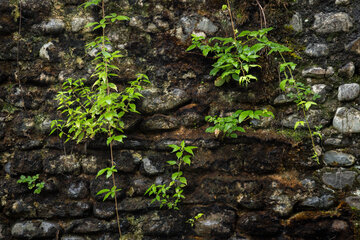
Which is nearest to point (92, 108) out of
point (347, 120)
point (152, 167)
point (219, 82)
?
point (152, 167)

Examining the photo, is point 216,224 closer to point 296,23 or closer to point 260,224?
point 260,224

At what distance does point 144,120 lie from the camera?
2316mm

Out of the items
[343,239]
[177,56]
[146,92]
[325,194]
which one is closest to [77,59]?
[146,92]

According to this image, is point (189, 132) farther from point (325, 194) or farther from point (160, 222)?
point (325, 194)

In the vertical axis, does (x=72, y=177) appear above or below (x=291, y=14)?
below

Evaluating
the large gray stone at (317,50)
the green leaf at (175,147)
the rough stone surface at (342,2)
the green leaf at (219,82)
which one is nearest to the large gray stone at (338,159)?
the large gray stone at (317,50)

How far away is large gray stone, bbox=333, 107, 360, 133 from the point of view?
205 cm

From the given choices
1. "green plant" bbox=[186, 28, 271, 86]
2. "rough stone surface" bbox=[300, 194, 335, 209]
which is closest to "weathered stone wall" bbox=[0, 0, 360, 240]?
"rough stone surface" bbox=[300, 194, 335, 209]

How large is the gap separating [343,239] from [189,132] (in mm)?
1321

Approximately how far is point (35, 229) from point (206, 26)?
2.19m

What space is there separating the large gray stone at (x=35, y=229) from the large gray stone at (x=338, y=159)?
2139 millimetres

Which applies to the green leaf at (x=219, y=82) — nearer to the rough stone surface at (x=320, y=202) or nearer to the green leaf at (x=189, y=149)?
the green leaf at (x=189, y=149)

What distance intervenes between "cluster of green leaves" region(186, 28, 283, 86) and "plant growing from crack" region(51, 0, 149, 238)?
22.8 inches

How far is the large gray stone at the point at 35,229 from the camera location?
2.18 m
